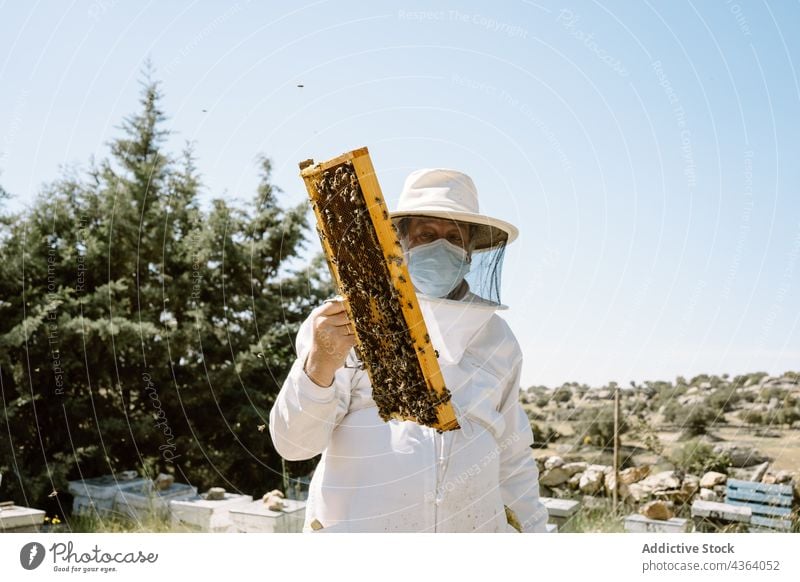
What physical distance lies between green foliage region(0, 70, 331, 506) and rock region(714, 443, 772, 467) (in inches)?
148

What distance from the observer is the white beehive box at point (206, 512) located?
14.0 feet

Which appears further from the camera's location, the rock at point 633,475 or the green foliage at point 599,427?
the green foliage at point 599,427

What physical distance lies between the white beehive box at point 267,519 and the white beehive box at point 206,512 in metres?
0.10

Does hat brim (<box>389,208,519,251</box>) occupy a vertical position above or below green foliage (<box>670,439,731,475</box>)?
above

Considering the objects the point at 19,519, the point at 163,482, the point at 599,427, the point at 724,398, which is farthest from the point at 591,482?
the point at 19,519

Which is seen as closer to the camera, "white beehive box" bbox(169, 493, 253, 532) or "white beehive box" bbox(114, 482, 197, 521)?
"white beehive box" bbox(169, 493, 253, 532)

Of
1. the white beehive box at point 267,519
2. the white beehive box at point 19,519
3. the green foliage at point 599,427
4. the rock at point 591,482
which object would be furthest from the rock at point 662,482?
the white beehive box at point 19,519

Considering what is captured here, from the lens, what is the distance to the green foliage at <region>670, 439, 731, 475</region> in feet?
17.2

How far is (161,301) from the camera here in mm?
5656

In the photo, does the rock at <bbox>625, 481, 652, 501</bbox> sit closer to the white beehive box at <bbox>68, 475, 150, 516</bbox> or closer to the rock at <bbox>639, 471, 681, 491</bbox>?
the rock at <bbox>639, 471, 681, 491</bbox>

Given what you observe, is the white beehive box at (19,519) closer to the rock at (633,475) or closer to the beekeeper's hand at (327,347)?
the beekeeper's hand at (327,347)

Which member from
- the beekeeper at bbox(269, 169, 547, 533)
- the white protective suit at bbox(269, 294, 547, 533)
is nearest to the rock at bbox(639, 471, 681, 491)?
the beekeeper at bbox(269, 169, 547, 533)

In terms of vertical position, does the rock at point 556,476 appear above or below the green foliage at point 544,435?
below
